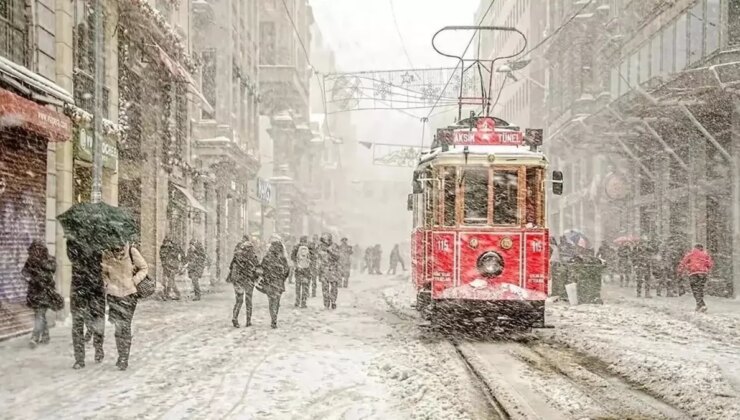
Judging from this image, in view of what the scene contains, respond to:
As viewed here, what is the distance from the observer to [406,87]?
136ft

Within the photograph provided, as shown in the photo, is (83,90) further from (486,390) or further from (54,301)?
(486,390)

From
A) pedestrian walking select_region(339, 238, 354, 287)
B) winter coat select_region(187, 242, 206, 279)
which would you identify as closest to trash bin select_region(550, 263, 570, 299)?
pedestrian walking select_region(339, 238, 354, 287)

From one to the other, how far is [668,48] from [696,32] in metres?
2.58

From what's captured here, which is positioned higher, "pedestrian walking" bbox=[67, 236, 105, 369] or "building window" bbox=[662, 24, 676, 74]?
"building window" bbox=[662, 24, 676, 74]

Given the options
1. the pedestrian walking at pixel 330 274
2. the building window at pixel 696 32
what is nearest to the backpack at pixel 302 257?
the pedestrian walking at pixel 330 274

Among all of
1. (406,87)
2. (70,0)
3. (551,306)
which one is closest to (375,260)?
(406,87)

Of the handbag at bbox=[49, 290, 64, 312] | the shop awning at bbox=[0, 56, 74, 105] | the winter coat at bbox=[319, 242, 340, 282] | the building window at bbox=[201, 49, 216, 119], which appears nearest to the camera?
the handbag at bbox=[49, 290, 64, 312]

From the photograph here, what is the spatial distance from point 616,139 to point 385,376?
25.1 m

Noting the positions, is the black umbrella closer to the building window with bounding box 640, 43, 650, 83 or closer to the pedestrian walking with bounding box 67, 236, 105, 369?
the pedestrian walking with bounding box 67, 236, 105, 369

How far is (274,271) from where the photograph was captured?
15.3 m

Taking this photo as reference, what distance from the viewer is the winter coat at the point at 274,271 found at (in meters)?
15.0

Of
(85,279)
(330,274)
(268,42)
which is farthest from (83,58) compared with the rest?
(268,42)

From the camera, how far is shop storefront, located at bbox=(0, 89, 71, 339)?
1294cm

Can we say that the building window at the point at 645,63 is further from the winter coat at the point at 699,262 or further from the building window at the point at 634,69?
the winter coat at the point at 699,262
